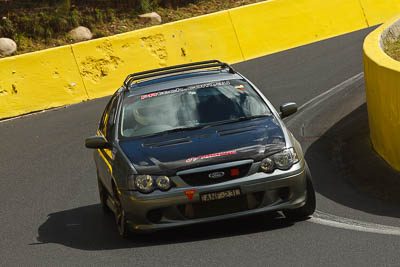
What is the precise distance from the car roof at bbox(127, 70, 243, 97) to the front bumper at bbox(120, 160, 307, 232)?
187 cm

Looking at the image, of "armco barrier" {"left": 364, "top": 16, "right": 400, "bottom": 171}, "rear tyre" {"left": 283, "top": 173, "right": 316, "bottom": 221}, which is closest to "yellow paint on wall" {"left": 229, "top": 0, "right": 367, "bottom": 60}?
"armco barrier" {"left": 364, "top": 16, "right": 400, "bottom": 171}

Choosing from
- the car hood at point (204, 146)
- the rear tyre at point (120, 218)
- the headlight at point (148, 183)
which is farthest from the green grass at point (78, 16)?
the headlight at point (148, 183)

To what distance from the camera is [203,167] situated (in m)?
8.47

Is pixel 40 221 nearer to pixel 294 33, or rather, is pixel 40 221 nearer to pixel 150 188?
pixel 150 188

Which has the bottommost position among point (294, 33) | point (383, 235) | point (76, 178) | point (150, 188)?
point (294, 33)

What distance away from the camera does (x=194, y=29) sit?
20.9 metres

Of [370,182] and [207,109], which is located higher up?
[207,109]

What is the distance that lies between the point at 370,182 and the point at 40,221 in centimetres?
382

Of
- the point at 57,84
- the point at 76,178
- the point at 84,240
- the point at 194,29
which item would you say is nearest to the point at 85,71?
the point at 57,84

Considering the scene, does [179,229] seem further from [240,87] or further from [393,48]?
[393,48]

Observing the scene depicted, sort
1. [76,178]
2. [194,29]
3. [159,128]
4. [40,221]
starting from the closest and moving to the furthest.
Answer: [159,128]
[40,221]
[76,178]
[194,29]

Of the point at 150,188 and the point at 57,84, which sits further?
the point at 57,84

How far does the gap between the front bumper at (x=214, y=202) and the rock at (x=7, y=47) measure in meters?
15.3

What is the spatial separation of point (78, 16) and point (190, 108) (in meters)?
16.6
